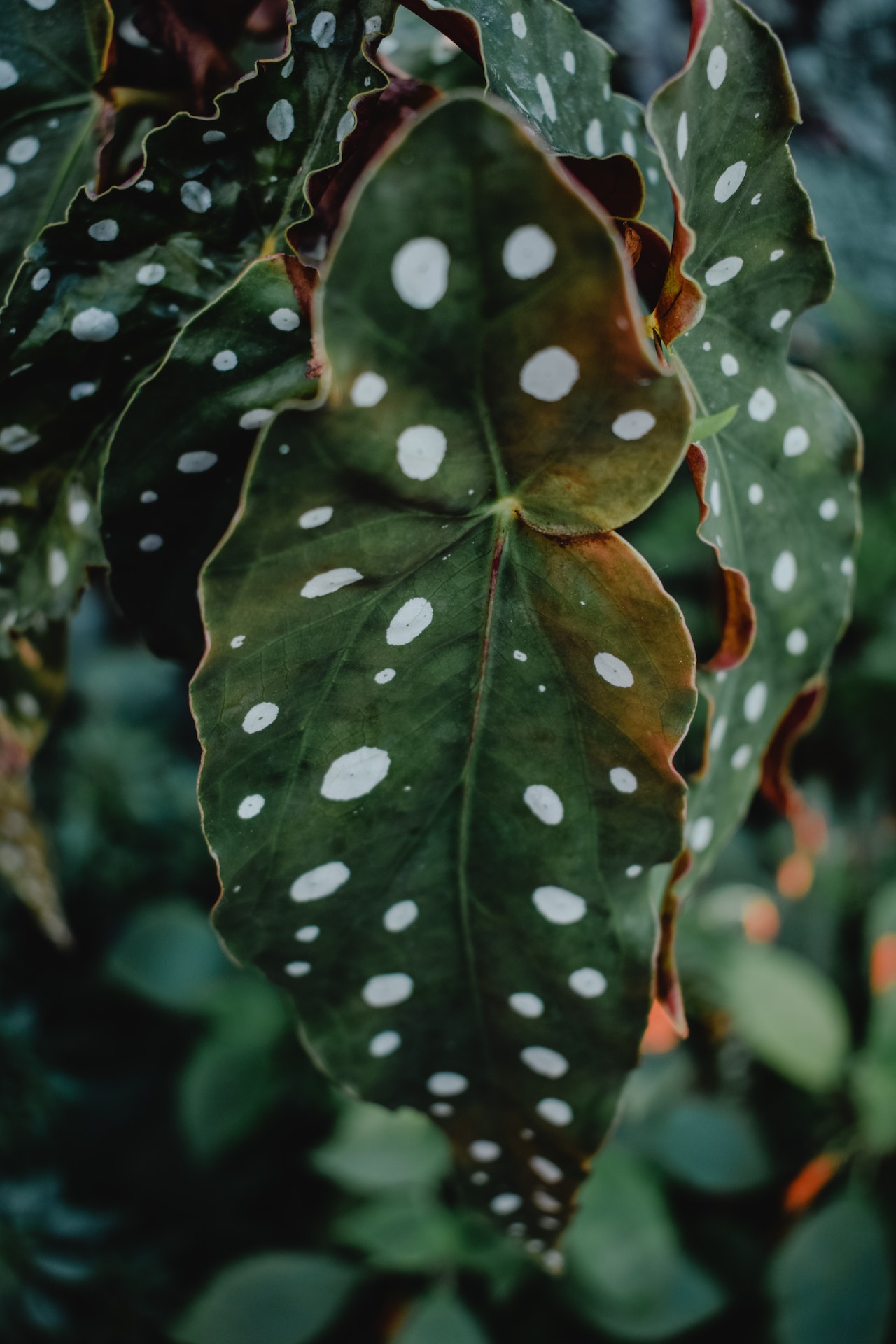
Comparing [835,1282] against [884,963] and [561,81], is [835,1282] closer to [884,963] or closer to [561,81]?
[884,963]

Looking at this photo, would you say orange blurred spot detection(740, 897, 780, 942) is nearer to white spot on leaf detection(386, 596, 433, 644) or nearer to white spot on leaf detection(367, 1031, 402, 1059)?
white spot on leaf detection(367, 1031, 402, 1059)

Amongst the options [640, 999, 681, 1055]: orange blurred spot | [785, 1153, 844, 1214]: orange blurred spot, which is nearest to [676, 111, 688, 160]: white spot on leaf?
[640, 999, 681, 1055]: orange blurred spot

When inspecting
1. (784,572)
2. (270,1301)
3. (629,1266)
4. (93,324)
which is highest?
(93,324)

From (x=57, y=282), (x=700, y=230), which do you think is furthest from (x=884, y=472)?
(x=57, y=282)

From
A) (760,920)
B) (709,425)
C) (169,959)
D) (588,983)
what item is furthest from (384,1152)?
(709,425)

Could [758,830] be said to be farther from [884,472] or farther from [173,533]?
[173,533]
